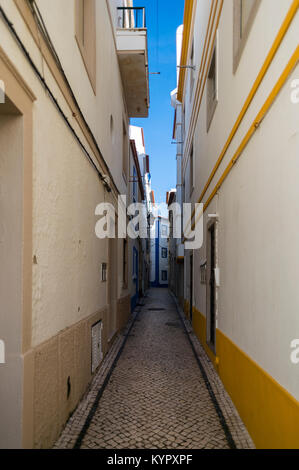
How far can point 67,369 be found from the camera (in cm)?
410

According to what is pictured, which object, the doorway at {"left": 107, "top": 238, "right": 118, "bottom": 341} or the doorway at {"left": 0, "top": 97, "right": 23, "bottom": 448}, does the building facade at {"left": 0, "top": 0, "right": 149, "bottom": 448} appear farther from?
the doorway at {"left": 107, "top": 238, "right": 118, "bottom": 341}

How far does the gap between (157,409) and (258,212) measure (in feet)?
8.44

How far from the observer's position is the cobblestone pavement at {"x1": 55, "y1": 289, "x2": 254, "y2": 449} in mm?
3668

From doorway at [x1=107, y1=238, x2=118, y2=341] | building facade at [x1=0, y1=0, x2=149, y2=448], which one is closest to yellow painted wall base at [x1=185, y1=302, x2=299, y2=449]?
building facade at [x1=0, y1=0, x2=149, y2=448]

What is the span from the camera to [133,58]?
9.30 metres

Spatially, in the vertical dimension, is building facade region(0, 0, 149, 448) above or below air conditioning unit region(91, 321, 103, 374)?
above

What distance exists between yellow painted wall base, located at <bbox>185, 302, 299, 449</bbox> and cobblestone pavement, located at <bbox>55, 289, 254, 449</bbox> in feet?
0.64

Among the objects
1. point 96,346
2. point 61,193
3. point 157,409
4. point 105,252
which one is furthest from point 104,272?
point 61,193

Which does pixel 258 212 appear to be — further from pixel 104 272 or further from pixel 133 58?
pixel 133 58

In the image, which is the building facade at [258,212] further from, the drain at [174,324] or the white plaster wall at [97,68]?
the drain at [174,324]

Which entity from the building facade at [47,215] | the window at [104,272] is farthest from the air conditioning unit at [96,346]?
the window at [104,272]

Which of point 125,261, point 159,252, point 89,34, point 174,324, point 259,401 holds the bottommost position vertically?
point 174,324

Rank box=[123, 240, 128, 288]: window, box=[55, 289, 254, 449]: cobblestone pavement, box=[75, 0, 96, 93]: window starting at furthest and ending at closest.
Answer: box=[123, 240, 128, 288]: window < box=[75, 0, 96, 93]: window < box=[55, 289, 254, 449]: cobblestone pavement
